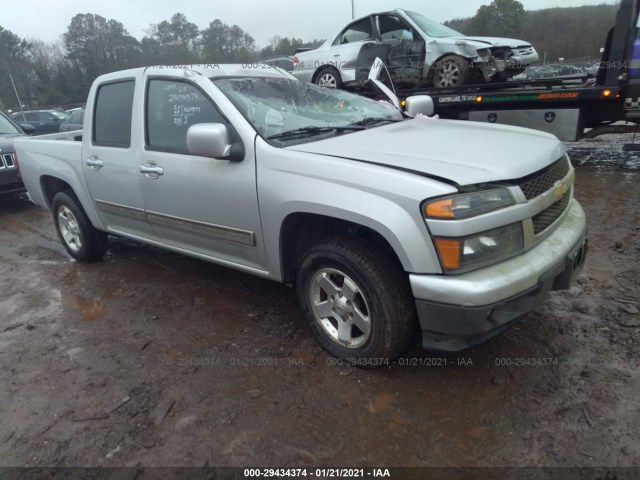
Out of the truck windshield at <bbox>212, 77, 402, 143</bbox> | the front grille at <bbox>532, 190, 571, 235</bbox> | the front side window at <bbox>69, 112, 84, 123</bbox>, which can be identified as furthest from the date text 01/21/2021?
the front side window at <bbox>69, 112, 84, 123</bbox>

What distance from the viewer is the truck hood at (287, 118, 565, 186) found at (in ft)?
7.26

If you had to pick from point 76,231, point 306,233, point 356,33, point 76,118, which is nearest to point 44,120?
point 76,118

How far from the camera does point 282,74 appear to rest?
373 centimetres

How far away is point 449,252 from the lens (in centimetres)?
209

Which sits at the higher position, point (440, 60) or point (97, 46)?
point (97, 46)

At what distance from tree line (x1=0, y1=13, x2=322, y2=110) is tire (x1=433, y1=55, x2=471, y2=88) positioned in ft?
69.9

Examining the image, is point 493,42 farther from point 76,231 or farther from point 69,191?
point 76,231

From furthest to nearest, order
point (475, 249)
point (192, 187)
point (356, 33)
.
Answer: point (356, 33)
point (192, 187)
point (475, 249)

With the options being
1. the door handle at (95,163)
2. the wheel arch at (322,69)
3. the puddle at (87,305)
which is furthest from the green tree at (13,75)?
the puddle at (87,305)

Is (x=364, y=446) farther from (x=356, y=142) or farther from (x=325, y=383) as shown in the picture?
(x=356, y=142)

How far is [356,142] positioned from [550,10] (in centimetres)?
2953

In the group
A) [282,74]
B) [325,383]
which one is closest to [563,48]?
[282,74]

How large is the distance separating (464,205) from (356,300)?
828 mm

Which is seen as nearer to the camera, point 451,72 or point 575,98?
point 575,98
